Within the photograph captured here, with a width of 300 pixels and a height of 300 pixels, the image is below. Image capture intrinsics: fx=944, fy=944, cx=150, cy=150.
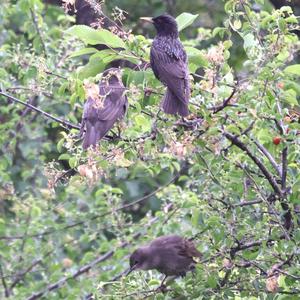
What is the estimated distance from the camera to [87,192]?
774 cm

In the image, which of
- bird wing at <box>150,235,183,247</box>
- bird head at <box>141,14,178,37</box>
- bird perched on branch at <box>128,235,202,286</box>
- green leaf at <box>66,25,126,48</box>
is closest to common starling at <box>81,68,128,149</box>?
green leaf at <box>66,25,126,48</box>

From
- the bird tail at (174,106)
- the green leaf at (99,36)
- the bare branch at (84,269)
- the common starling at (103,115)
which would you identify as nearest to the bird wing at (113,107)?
the common starling at (103,115)

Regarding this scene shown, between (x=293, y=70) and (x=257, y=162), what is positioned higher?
(x=293, y=70)

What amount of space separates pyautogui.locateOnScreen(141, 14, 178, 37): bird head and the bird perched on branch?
3.73 ft

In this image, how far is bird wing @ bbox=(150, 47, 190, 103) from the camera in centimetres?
425

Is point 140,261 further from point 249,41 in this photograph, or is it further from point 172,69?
point 249,41

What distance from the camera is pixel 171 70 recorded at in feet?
14.6

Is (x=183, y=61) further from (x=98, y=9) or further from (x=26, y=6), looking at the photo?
(x=26, y=6)

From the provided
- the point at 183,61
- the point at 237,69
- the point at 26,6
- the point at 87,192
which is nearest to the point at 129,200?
the point at 87,192

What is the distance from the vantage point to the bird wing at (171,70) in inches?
167

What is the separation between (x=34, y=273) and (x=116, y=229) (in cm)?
81

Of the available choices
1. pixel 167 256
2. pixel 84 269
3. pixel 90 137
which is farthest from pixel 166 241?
pixel 90 137

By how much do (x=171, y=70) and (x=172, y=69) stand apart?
3 centimetres

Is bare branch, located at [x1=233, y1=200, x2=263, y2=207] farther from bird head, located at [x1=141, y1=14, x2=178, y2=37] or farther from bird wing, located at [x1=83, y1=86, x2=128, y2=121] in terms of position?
bird head, located at [x1=141, y1=14, x2=178, y2=37]
